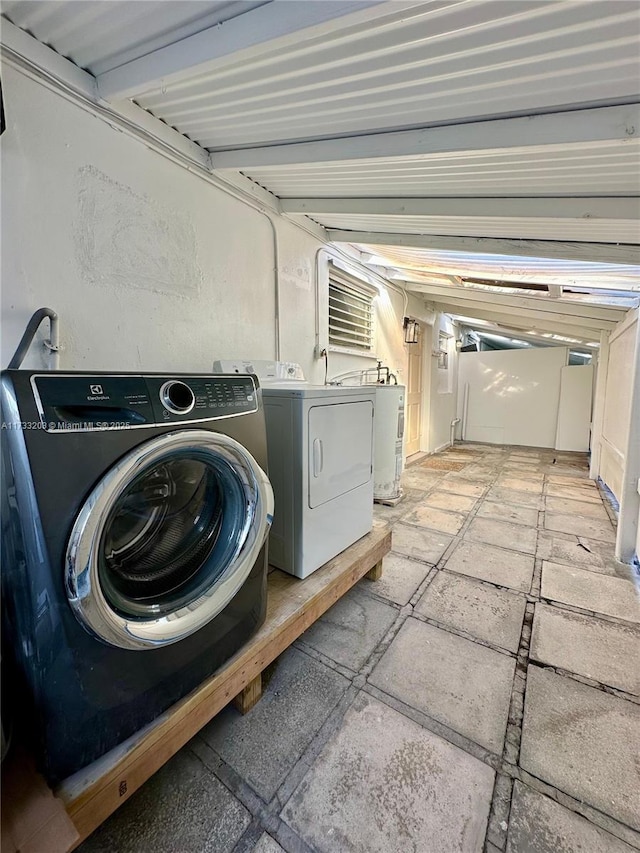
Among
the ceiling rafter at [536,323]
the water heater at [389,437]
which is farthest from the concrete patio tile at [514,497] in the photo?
the ceiling rafter at [536,323]

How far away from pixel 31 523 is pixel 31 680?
395 millimetres

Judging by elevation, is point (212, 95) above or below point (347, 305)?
above

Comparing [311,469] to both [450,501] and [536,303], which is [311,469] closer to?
[450,501]

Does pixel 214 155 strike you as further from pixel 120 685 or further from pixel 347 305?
pixel 120 685

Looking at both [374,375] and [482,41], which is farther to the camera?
[374,375]

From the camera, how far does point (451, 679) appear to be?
4.96 feet

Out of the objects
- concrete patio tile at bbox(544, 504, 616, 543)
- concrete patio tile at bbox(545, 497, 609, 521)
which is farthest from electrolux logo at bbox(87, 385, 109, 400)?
concrete patio tile at bbox(545, 497, 609, 521)

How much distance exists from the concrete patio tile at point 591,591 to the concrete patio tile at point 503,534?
31 centimetres

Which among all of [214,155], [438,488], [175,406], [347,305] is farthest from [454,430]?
[175,406]

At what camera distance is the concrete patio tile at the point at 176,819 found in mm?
965

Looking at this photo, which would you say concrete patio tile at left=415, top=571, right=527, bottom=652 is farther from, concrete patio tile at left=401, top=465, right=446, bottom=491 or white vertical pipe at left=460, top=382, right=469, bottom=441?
white vertical pipe at left=460, top=382, right=469, bottom=441

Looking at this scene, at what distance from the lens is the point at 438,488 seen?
4184 millimetres

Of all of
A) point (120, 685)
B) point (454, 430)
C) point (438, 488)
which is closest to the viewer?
point (120, 685)

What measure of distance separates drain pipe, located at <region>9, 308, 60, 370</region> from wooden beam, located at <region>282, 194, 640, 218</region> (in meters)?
1.79
